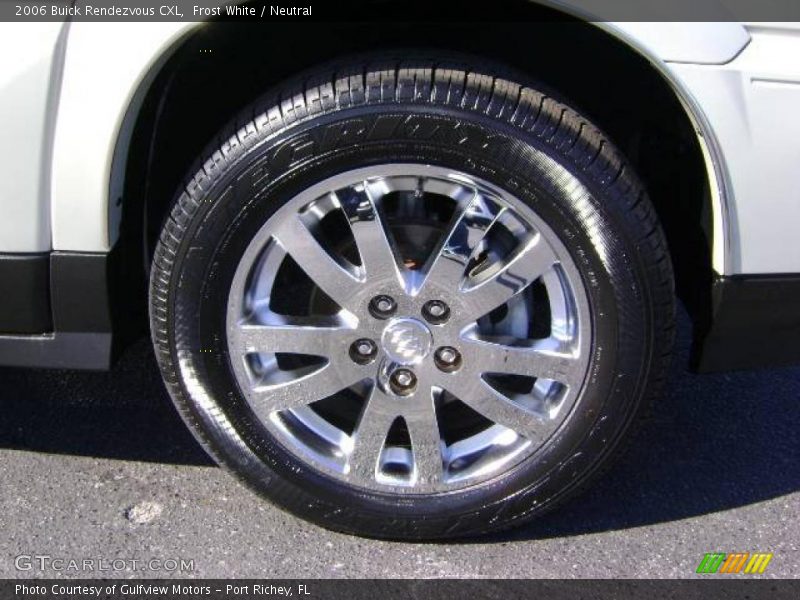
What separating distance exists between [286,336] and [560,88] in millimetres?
869

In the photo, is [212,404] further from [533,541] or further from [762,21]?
[762,21]

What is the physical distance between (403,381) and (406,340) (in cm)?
10

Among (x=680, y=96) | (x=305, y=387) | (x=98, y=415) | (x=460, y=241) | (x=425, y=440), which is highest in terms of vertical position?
(x=680, y=96)

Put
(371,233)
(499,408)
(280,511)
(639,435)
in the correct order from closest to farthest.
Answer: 1. (371,233)
2. (499,408)
3. (280,511)
4. (639,435)

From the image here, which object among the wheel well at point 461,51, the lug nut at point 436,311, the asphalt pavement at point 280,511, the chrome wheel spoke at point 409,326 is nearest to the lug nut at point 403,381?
the chrome wheel spoke at point 409,326

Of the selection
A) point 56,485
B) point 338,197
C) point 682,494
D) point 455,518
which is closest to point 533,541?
point 455,518

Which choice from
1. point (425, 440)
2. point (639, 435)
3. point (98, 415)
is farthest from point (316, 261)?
point (639, 435)

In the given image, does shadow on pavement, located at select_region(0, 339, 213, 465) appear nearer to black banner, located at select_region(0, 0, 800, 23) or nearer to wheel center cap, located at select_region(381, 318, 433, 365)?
wheel center cap, located at select_region(381, 318, 433, 365)

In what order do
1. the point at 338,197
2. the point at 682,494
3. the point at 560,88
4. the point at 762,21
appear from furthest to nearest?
the point at 682,494
the point at 560,88
the point at 338,197
the point at 762,21

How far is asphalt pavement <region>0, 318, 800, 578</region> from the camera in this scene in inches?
98.8

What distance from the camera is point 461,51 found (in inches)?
95.8

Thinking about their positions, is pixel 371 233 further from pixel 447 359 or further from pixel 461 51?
pixel 461 51

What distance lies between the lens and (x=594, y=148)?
2.29 m

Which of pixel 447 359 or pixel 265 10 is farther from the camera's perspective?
pixel 447 359
